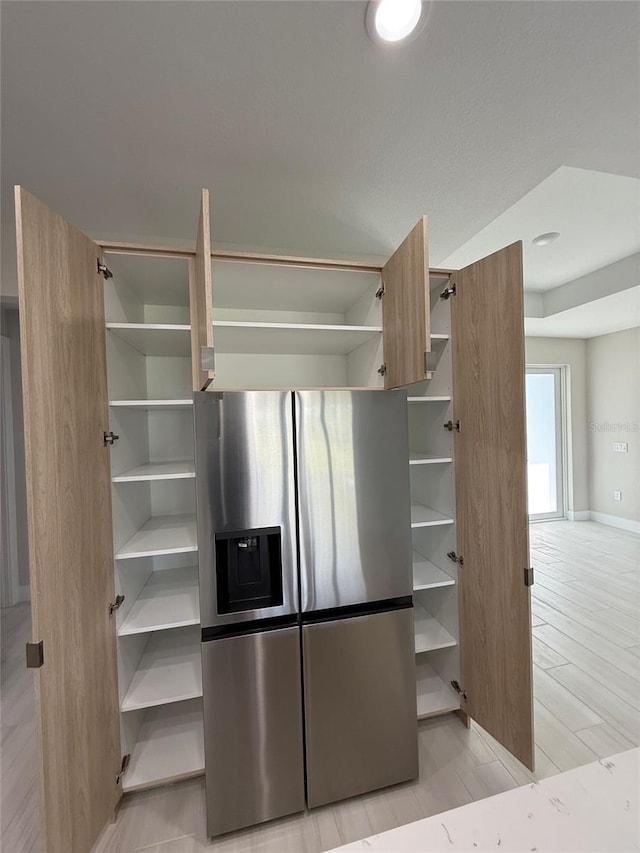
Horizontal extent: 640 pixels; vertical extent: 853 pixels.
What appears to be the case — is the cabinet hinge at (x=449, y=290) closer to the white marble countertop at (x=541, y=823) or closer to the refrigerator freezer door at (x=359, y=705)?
the refrigerator freezer door at (x=359, y=705)

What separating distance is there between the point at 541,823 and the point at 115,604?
57.8 inches

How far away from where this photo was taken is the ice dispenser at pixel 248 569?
1452 millimetres

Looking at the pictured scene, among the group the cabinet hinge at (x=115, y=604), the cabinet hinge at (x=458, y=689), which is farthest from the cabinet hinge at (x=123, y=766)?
the cabinet hinge at (x=458, y=689)

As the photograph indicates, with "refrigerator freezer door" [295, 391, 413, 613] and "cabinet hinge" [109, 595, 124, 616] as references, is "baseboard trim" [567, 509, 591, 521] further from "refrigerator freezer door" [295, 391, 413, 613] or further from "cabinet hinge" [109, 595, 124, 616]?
"cabinet hinge" [109, 595, 124, 616]

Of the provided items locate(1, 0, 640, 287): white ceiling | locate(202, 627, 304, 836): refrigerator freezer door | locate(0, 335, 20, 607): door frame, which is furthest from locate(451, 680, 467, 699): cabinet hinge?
locate(0, 335, 20, 607): door frame

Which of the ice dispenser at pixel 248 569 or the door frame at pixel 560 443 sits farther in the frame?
the door frame at pixel 560 443

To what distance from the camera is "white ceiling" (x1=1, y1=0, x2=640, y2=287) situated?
102 cm

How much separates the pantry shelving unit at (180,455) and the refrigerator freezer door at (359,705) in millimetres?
269

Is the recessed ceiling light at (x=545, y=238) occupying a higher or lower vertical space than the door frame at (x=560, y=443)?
higher

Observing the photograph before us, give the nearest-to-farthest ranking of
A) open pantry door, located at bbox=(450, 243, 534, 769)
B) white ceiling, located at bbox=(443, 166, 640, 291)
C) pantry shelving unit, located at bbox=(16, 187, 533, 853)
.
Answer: pantry shelving unit, located at bbox=(16, 187, 533, 853)
open pantry door, located at bbox=(450, 243, 534, 769)
white ceiling, located at bbox=(443, 166, 640, 291)

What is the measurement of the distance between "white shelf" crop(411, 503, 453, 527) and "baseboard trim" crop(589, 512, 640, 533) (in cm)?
458

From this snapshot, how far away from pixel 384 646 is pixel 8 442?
336 cm

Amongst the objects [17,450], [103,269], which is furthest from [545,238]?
[17,450]

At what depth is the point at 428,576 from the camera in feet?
6.33
